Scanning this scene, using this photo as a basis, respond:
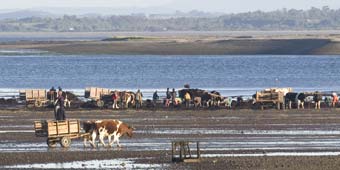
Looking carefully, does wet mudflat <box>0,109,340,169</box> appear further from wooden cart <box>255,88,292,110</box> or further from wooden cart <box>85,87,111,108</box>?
wooden cart <box>85,87,111,108</box>

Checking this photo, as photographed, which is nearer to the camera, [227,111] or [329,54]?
[227,111]

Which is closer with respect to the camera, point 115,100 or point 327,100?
point 115,100

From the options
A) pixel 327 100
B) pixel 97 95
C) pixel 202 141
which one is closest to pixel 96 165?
pixel 202 141

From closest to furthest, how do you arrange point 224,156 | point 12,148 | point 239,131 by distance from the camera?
point 224,156 → point 12,148 → point 239,131

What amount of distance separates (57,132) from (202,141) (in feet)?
16.2

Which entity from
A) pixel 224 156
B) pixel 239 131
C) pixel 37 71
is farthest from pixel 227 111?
pixel 37 71

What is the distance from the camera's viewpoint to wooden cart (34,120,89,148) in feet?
118

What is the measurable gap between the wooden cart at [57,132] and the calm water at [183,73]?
109 ft

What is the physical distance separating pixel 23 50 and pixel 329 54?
4706 centimetres

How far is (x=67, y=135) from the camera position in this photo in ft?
119

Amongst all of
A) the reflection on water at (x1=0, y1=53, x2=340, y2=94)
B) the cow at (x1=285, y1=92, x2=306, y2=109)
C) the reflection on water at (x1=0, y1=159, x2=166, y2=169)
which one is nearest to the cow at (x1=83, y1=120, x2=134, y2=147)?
the reflection on water at (x1=0, y1=159, x2=166, y2=169)

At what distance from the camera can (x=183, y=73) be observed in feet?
329

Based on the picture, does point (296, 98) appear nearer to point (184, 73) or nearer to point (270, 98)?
point (270, 98)

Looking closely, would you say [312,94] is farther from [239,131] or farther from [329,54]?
[329,54]
